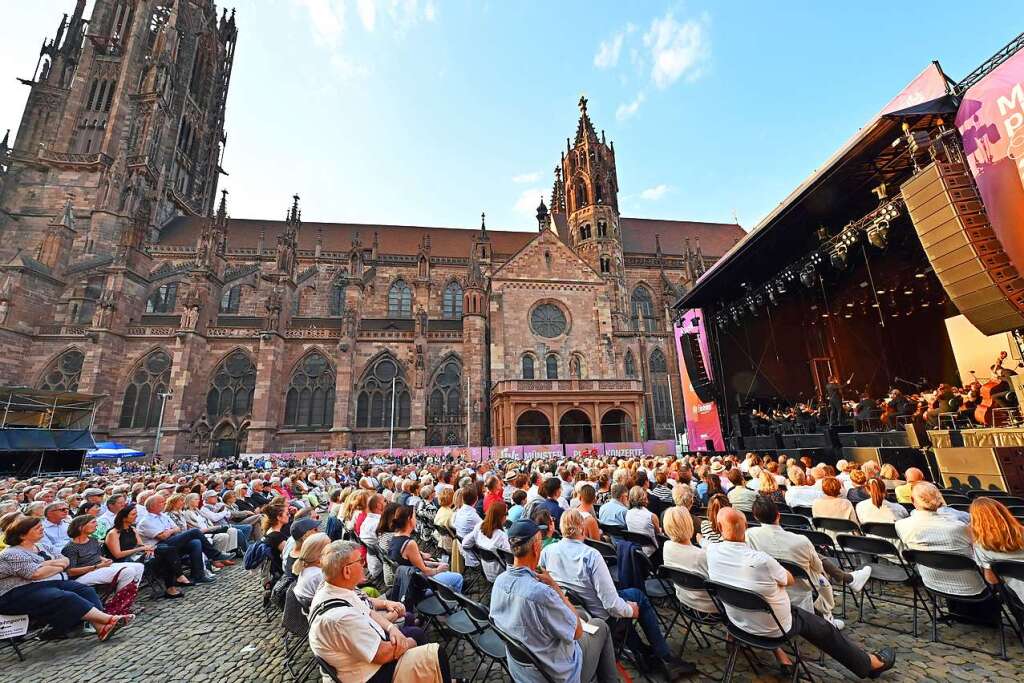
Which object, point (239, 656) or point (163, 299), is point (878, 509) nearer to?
point (239, 656)

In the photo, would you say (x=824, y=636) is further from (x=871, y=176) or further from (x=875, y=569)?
(x=871, y=176)

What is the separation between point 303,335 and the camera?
2752cm

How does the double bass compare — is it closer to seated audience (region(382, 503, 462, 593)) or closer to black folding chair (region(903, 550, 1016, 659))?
black folding chair (region(903, 550, 1016, 659))

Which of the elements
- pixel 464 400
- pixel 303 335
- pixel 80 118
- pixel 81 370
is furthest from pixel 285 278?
pixel 80 118

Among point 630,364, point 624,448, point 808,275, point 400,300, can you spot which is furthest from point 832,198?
point 400,300

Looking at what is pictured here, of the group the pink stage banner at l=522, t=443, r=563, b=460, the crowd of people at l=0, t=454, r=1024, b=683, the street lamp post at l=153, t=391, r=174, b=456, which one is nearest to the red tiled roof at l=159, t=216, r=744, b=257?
the street lamp post at l=153, t=391, r=174, b=456

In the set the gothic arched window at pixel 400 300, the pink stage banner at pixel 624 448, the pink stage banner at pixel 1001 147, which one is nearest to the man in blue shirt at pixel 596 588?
the pink stage banner at pixel 1001 147

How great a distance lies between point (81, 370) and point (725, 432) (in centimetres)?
3331

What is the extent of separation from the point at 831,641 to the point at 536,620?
2270 mm

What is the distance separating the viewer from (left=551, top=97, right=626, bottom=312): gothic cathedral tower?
1268 inches

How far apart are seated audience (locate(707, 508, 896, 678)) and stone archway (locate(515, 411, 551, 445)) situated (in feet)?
73.9

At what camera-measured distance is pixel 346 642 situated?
234cm

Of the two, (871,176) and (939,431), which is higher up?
(871,176)

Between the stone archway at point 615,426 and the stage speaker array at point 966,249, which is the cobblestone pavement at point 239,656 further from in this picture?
the stone archway at point 615,426
